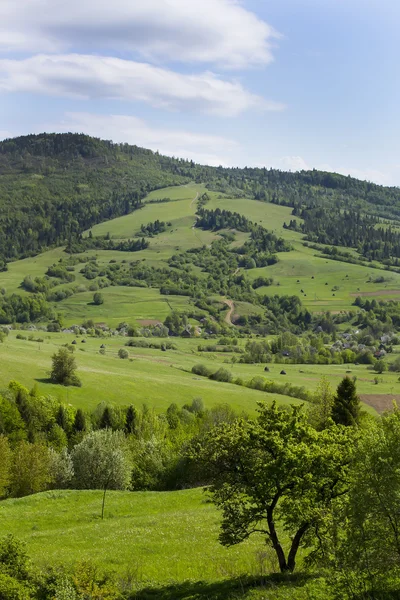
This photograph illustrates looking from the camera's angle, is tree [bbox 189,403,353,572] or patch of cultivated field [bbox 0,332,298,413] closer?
tree [bbox 189,403,353,572]

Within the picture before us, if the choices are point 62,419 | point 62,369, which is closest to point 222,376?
point 62,369

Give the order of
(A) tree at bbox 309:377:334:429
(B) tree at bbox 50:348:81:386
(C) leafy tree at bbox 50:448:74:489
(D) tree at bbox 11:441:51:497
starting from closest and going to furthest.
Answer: (D) tree at bbox 11:441:51:497
(C) leafy tree at bbox 50:448:74:489
(A) tree at bbox 309:377:334:429
(B) tree at bbox 50:348:81:386

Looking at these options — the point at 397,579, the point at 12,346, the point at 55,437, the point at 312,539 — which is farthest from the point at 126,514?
the point at 12,346

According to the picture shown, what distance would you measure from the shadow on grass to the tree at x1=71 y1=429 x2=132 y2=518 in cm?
3263

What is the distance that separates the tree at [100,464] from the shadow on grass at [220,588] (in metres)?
32.6

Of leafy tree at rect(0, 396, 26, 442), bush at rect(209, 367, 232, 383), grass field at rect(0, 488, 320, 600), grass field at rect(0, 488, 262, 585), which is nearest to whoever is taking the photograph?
grass field at rect(0, 488, 320, 600)

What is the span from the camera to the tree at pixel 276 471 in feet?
82.7

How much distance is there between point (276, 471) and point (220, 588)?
280 inches

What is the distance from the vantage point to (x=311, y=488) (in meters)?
A: 25.5

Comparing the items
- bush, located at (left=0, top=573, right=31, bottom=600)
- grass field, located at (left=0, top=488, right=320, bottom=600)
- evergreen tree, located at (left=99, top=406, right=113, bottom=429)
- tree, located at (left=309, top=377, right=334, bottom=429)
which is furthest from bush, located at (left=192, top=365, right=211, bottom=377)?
bush, located at (left=0, top=573, right=31, bottom=600)

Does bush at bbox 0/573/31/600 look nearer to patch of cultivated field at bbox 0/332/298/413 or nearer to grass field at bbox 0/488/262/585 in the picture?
grass field at bbox 0/488/262/585

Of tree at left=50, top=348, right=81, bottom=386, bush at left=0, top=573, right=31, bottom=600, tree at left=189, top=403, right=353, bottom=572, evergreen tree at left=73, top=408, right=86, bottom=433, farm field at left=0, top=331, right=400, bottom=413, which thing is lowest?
evergreen tree at left=73, top=408, right=86, bottom=433

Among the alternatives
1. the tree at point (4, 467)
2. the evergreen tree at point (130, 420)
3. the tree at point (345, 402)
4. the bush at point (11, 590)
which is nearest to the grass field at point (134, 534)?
the bush at point (11, 590)

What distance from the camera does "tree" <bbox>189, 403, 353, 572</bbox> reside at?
25219mm
